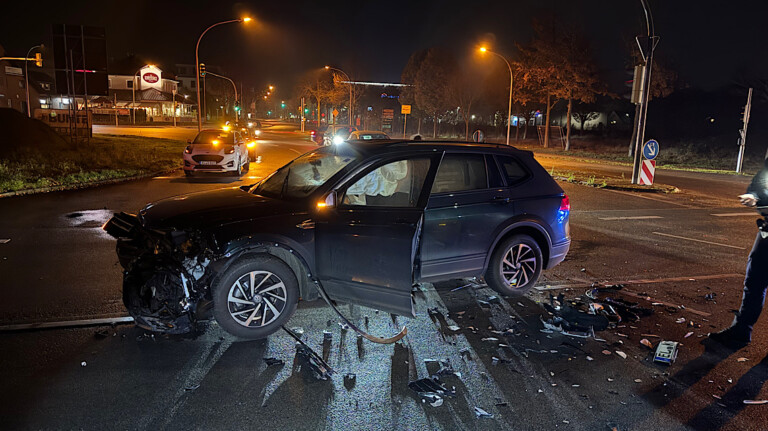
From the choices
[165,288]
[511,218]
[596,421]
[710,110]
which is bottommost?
[596,421]

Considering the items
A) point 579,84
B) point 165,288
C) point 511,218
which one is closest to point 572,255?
point 511,218

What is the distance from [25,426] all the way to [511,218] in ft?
15.6

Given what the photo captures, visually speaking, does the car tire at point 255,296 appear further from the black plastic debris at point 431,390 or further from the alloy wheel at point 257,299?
the black plastic debris at point 431,390

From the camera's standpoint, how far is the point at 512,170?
6.23 m

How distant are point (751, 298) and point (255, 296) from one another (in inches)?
182

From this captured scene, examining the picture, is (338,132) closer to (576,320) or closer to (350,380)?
(576,320)

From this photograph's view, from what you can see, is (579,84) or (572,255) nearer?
(572,255)

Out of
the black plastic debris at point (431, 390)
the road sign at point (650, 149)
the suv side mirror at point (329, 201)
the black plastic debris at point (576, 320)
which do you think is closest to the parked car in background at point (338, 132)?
the road sign at point (650, 149)

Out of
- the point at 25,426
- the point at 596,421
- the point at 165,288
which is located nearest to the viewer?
the point at 25,426

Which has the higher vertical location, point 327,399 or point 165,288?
point 165,288

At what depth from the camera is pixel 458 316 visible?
18.0ft

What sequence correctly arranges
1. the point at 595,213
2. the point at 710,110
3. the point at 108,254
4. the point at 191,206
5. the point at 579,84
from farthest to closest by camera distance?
the point at 710,110
the point at 579,84
the point at 595,213
the point at 108,254
the point at 191,206

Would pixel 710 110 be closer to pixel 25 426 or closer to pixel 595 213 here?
pixel 595 213

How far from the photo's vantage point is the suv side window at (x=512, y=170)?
612 centimetres
